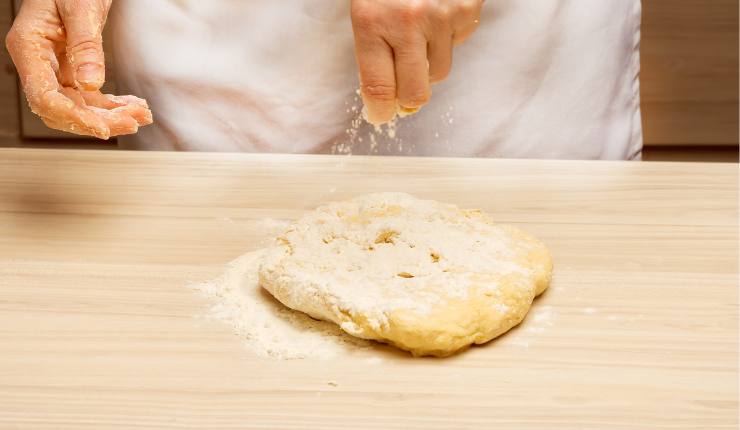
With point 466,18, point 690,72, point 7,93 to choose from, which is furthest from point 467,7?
point 7,93

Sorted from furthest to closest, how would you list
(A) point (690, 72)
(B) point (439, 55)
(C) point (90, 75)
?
1. (A) point (690, 72)
2. (B) point (439, 55)
3. (C) point (90, 75)

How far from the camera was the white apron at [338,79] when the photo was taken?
133cm

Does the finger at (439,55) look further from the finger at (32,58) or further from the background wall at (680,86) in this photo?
the background wall at (680,86)

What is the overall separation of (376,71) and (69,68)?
1.34 ft

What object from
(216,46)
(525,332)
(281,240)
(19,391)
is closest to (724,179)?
(525,332)

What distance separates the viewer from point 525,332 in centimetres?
82

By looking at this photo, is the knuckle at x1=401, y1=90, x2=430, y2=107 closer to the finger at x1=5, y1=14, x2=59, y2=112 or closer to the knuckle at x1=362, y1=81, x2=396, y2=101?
the knuckle at x1=362, y1=81, x2=396, y2=101

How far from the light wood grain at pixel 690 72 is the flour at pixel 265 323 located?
1628 mm

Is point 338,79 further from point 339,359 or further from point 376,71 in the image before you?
point 339,359

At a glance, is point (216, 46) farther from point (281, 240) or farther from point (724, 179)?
point (724, 179)

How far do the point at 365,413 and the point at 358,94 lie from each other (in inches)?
29.4

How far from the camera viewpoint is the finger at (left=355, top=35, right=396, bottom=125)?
991mm

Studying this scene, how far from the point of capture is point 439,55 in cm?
105

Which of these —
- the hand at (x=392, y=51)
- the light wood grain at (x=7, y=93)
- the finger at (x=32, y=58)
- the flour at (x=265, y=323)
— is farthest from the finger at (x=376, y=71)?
the light wood grain at (x=7, y=93)
